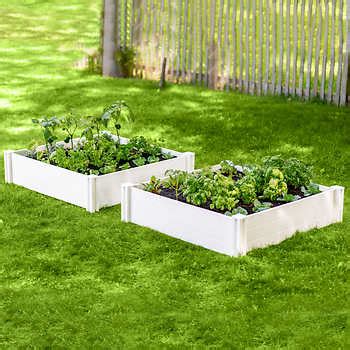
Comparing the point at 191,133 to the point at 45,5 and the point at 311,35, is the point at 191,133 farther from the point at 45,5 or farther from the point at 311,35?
the point at 45,5

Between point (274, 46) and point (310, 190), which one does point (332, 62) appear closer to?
point (274, 46)

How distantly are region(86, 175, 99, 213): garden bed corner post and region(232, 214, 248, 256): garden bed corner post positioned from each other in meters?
1.64

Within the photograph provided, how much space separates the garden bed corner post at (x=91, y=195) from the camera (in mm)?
7957

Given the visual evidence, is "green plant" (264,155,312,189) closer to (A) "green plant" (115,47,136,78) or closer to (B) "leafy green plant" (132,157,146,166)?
(B) "leafy green plant" (132,157,146,166)

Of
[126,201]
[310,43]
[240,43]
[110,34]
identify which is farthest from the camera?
[110,34]

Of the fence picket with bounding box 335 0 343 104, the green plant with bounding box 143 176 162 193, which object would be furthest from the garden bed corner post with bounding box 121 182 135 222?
the fence picket with bounding box 335 0 343 104

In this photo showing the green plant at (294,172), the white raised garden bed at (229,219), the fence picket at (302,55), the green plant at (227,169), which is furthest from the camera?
the fence picket at (302,55)

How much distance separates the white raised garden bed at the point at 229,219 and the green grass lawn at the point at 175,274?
4.1 inches

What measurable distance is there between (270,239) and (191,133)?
148 inches

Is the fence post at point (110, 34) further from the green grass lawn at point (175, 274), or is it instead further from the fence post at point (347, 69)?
the fence post at point (347, 69)

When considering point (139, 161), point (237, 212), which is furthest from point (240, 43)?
point (237, 212)

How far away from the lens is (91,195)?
315 inches

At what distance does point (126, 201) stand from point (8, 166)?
175 cm

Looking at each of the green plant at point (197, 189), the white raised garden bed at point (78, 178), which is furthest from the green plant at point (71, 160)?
the green plant at point (197, 189)
